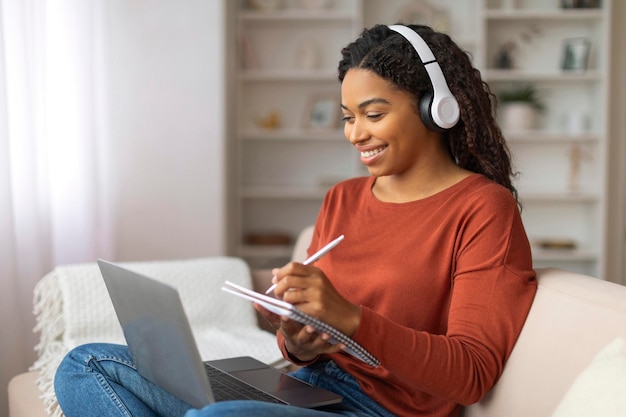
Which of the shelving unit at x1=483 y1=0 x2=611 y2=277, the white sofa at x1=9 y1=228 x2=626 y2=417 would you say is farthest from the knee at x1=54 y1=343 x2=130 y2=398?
the shelving unit at x1=483 y1=0 x2=611 y2=277

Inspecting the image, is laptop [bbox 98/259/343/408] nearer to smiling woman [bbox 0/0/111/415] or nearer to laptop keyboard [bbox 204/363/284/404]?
laptop keyboard [bbox 204/363/284/404]

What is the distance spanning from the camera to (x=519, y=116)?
418cm

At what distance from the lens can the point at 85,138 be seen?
113 inches

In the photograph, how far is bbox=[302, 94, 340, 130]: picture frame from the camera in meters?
4.23

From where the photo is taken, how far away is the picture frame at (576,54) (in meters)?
4.16

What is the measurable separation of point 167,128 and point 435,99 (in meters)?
2.04

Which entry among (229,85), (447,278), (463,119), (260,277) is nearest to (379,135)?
(463,119)

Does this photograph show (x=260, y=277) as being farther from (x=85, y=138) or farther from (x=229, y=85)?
(x=229, y=85)

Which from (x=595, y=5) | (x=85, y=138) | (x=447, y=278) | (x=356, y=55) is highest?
(x=595, y=5)

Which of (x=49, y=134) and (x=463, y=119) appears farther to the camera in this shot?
(x=49, y=134)

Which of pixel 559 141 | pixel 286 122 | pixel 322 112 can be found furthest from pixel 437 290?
pixel 559 141

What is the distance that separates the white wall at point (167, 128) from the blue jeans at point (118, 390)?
5.43 ft

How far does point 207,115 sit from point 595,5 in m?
2.13

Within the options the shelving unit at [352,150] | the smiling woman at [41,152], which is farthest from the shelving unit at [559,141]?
the smiling woman at [41,152]
